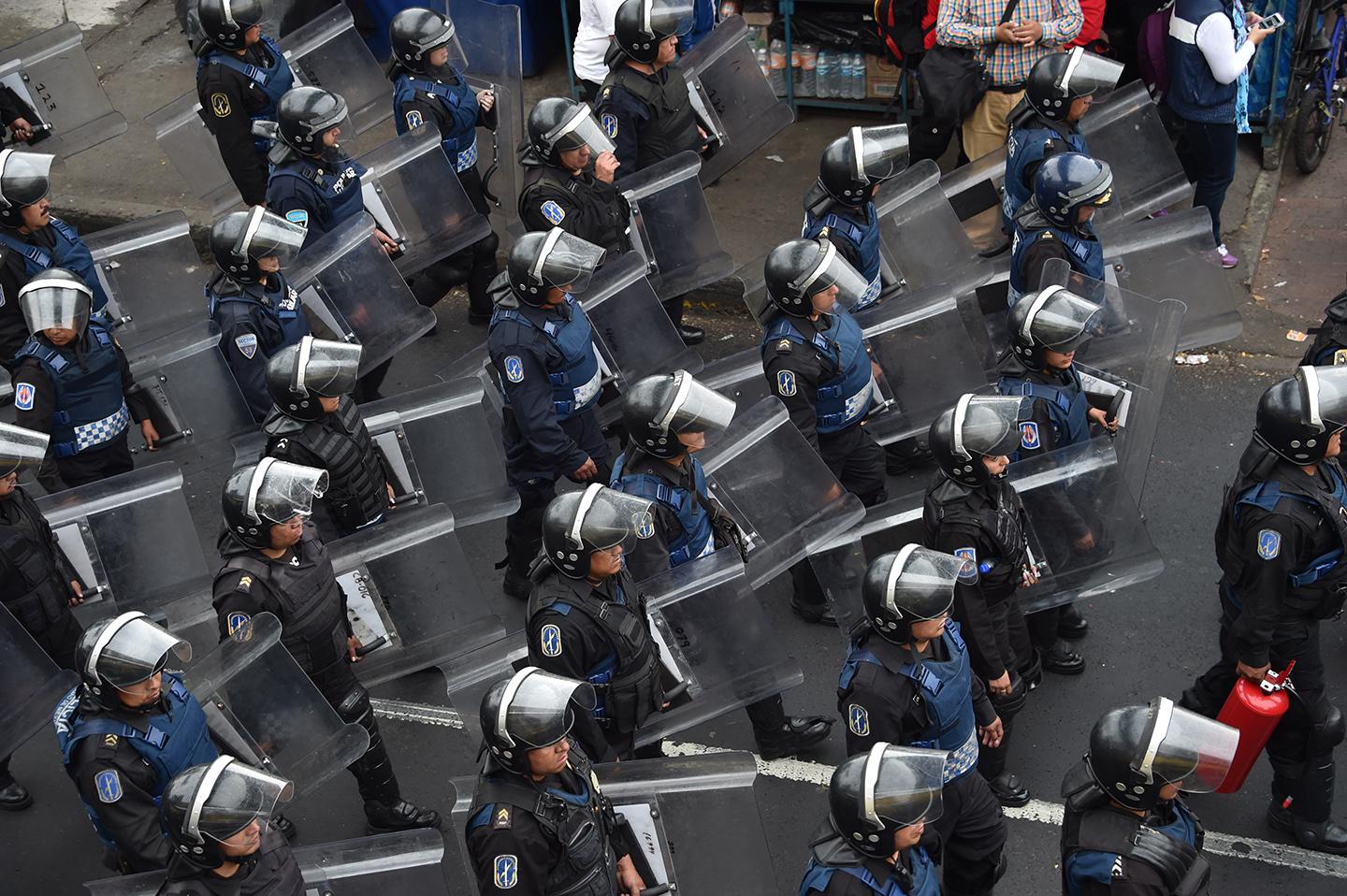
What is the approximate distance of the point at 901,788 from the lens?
418cm

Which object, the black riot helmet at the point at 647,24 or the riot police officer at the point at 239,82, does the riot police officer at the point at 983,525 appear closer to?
the black riot helmet at the point at 647,24

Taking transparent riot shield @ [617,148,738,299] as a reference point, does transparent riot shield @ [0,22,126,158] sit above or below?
above

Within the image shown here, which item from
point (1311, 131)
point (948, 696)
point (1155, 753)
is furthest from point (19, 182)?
point (1311, 131)

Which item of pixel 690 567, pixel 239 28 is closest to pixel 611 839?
pixel 690 567

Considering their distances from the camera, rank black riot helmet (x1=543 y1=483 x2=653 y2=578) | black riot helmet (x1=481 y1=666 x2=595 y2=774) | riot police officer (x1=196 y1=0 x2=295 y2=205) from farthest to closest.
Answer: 1. riot police officer (x1=196 y1=0 x2=295 y2=205)
2. black riot helmet (x1=543 y1=483 x2=653 y2=578)
3. black riot helmet (x1=481 y1=666 x2=595 y2=774)

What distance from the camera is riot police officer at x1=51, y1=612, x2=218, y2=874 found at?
474cm

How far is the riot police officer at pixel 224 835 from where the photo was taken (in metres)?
4.27

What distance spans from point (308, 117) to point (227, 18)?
133 centimetres

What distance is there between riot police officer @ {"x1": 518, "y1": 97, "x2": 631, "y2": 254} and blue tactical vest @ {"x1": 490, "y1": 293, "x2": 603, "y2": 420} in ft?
2.74

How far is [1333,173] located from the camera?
9875mm

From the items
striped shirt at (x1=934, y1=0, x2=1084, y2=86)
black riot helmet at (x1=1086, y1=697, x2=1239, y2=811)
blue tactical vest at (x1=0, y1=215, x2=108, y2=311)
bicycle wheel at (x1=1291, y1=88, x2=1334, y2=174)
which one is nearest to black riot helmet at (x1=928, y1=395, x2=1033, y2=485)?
black riot helmet at (x1=1086, y1=697, x2=1239, y2=811)

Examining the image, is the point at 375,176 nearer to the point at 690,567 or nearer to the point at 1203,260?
the point at 690,567

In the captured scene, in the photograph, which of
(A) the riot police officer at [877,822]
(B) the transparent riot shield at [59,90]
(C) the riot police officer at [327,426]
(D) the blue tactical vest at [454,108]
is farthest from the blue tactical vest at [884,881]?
(B) the transparent riot shield at [59,90]

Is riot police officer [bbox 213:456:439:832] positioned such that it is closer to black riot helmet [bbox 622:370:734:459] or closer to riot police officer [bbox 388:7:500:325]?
black riot helmet [bbox 622:370:734:459]
